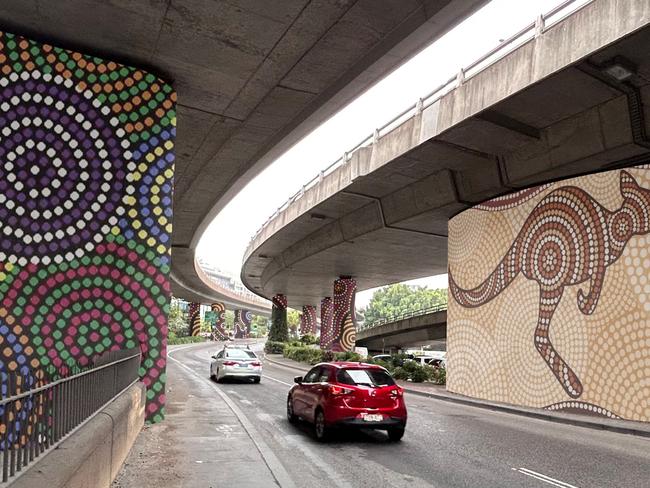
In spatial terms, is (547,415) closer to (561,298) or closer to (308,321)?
(561,298)

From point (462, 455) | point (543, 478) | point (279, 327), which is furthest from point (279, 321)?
point (543, 478)

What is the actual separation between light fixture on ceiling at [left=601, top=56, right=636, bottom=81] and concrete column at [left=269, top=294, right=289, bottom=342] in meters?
48.9

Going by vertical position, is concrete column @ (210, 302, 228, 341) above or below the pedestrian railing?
above

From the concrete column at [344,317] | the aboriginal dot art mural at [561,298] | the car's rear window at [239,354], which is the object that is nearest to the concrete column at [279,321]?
the concrete column at [344,317]

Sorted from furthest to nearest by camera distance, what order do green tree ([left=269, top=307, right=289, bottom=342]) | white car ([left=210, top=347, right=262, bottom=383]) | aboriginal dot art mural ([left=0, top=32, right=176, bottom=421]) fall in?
1. green tree ([left=269, top=307, right=289, bottom=342])
2. white car ([left=210, top=347, right=262, bottom=383])
3. aboriginal dot art mural ([left=0, top=32, right=176, bottom=421])

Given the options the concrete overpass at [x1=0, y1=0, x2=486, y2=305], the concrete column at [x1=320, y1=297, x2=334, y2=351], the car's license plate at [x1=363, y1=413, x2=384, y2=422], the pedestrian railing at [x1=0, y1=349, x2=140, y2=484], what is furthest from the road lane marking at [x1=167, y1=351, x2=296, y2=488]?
the concrete column at [x1=320, y1=297, x2=334, y2=351]

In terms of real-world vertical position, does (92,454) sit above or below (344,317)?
below

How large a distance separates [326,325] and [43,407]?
53.5 m

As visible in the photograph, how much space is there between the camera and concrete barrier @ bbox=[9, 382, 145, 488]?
13.5ft

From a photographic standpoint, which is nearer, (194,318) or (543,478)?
(543,478)

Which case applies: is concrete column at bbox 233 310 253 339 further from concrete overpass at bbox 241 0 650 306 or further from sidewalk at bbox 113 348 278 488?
sidewalk at bbox 113 348 278 488

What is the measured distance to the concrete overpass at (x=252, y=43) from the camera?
388 inches

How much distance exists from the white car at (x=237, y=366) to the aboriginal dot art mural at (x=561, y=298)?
840cm

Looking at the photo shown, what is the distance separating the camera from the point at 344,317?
1793 inches
